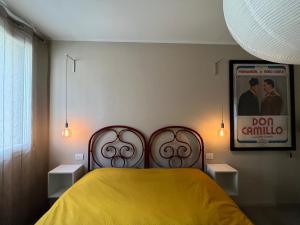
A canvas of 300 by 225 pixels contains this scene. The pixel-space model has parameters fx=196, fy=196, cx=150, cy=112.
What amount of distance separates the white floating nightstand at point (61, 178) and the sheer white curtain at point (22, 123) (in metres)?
0.22

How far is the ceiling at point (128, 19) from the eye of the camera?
1.97 metres

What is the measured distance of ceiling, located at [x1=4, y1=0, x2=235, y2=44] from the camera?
197 centimetres

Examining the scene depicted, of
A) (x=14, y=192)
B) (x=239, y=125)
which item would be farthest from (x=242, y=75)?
(x=14, y=192)

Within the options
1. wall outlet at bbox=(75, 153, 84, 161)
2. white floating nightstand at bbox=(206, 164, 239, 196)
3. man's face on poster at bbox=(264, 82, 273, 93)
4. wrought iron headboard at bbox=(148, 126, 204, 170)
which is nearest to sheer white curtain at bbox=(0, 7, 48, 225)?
wall outlet at bbox=(75, 153, 84, 161)

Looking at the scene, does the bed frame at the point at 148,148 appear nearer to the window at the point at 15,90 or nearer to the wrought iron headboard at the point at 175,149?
the wrought iron headboard at the point at 175,149

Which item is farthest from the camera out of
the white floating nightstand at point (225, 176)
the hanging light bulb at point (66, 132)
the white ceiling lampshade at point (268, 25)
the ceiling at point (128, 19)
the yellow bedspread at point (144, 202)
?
the hanging light bulb at point (66, 132)

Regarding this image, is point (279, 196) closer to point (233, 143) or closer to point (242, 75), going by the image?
point (233, 143)

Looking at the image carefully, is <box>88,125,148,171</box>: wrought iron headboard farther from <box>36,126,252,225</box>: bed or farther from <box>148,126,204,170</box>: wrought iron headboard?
<box>148,126,204,170</box>: wrought iron headboard

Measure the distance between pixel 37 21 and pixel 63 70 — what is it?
27.1 inches

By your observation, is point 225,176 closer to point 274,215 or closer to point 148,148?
point 274,215

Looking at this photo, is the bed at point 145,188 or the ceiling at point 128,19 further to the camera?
the ceiling at point 128,19

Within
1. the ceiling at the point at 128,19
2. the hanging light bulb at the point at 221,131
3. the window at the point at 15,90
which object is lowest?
the hanging light bulb at the point at 221,131

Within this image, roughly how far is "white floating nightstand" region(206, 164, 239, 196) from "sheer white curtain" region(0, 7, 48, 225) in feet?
7.56

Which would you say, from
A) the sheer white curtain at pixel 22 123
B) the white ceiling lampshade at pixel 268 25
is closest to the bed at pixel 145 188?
the sheer white curtain at pixel 22 123
